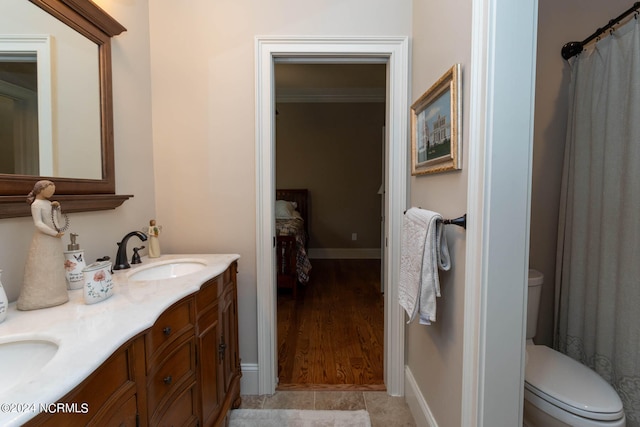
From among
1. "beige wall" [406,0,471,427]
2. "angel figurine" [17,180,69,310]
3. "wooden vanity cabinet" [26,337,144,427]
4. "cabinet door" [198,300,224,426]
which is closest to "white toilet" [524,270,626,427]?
"beige wall" [406,0,471,427]

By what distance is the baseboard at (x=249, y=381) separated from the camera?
187 cm

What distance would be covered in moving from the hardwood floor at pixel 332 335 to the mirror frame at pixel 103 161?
61.7 inches

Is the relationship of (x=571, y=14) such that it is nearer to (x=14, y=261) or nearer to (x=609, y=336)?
(x=609, y=336)

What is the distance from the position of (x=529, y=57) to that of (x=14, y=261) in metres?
1.86

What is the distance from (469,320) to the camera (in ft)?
3.49

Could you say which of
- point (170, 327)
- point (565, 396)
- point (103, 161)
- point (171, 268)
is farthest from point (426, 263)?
point (103, 161)

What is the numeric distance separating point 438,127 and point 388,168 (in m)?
0.53

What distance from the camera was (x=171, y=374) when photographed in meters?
1.05

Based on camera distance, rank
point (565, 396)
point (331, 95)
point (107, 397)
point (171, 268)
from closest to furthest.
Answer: point (107, 397) → point (565, 396) → point (171, 268) → point (331, 95)

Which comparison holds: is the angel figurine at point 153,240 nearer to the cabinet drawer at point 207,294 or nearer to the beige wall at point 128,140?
the beige wall at point 128,140

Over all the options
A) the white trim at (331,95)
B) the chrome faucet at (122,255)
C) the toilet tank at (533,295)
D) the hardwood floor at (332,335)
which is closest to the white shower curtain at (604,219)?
the toilet tank at (533,295)

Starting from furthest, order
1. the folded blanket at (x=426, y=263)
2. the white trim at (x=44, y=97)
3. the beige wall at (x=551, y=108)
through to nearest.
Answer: the beige wall at (x=551, y=108), the folded blanket at (x=426, y=263), the white trim at (x=44, y=97)

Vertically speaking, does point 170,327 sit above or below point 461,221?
below

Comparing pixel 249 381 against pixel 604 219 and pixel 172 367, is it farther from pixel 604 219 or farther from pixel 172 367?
pixel 604 219
